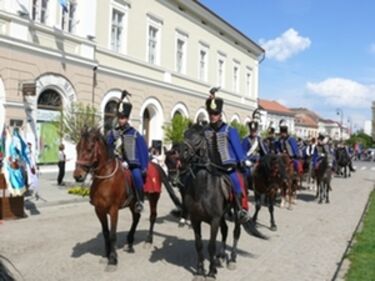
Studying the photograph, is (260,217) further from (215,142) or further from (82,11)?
(82,11)

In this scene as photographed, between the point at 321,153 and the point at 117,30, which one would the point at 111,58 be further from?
the point at 321,153

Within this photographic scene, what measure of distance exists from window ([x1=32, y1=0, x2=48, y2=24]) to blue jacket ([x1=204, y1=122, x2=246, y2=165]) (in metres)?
15.3

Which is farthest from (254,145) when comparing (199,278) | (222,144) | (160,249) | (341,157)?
(341,157)

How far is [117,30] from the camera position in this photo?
83.9ft

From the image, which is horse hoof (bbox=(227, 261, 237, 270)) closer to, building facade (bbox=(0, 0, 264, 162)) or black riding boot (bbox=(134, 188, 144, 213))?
black riding boot (bbox=(134, 188, 144, 213))

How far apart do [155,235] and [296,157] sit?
6.96 m

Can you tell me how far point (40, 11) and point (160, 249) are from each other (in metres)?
14.9

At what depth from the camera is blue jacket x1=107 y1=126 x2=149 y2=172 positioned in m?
8.27

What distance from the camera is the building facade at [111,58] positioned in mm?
18578

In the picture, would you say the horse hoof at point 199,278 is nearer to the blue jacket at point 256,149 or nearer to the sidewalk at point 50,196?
the blue jacket at point 256,149

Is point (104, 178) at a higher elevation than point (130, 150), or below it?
below

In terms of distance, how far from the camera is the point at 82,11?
22.6 metres

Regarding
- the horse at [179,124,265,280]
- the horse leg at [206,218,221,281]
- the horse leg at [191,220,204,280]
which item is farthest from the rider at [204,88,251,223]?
the horse leg at [191,220,204,280]

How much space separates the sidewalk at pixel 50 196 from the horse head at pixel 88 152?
595cm
